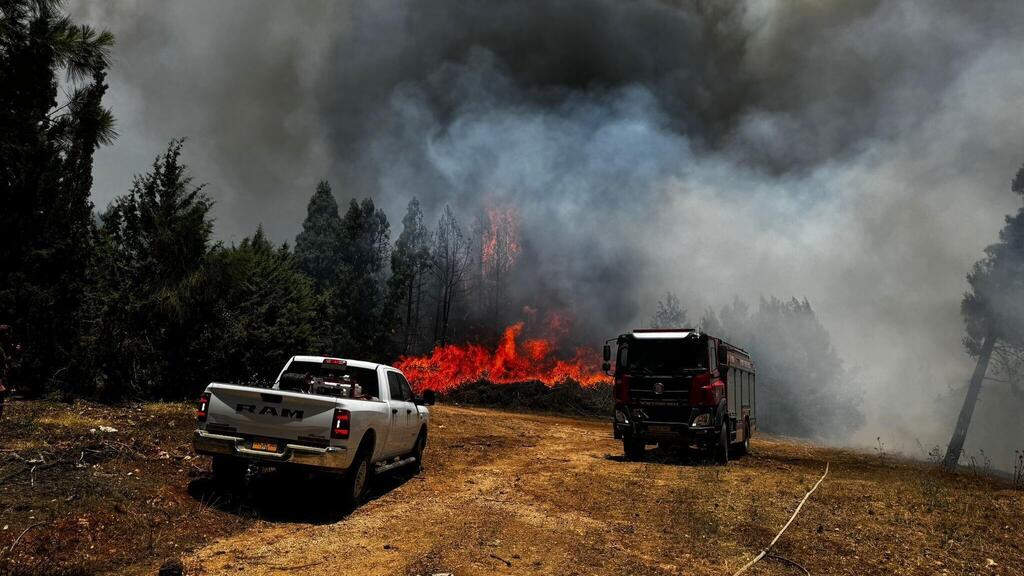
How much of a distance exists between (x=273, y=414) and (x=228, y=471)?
4.61ft

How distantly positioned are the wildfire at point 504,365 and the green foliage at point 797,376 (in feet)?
43.3

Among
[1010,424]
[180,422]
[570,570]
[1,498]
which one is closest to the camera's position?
[570,570]

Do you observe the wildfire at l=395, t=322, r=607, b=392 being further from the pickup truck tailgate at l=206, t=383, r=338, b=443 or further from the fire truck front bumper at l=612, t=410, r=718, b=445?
the pickup truck tailgate at l=206, t=383, r=338, b=443

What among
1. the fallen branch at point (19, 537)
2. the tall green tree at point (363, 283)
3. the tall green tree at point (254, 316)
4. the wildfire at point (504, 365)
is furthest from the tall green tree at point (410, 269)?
the fallen branch at point (19, 537)

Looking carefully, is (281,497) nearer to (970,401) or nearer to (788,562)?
(788,562)

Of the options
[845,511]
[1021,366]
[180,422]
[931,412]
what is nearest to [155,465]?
[180,422]

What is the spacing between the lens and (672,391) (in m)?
13.9

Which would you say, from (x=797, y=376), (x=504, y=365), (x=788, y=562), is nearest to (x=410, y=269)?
(x=504, y=365)

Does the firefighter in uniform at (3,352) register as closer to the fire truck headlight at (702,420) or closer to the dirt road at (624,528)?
the dirt road at (624,528)

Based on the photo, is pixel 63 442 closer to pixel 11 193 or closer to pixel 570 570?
pixel 570 570

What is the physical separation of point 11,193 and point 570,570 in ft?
59.6

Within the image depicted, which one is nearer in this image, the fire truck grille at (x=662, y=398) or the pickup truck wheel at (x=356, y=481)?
the pickup truck wheel at (x=356, y=481)

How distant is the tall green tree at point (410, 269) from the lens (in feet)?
182

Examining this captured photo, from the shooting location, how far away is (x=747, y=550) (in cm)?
646
